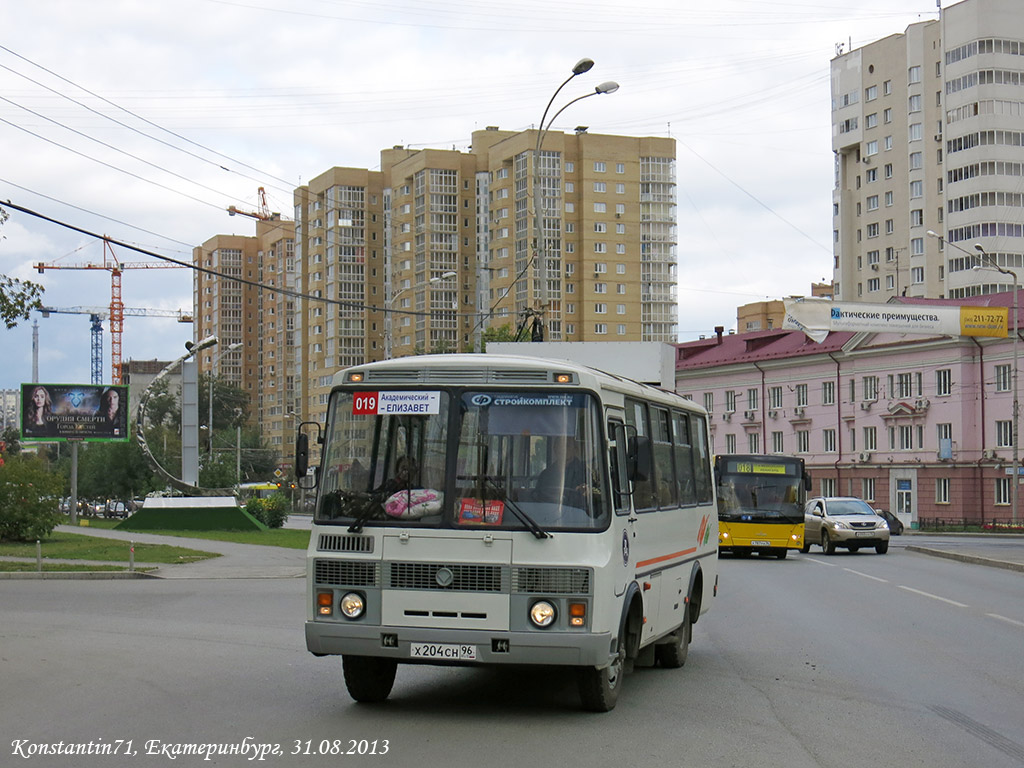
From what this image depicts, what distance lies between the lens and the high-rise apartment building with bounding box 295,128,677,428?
373 feet

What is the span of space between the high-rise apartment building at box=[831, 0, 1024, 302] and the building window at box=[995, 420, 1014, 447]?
23804 mm

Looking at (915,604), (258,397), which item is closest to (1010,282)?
(915,604)

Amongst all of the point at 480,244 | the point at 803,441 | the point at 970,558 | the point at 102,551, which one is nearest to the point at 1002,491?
the point at 803,441

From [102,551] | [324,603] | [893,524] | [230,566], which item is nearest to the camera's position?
[324,603]

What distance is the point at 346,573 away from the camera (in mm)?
9164

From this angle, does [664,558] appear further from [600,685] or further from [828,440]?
[828,440]

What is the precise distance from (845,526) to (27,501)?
73.6ft

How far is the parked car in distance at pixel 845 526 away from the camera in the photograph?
37.8m

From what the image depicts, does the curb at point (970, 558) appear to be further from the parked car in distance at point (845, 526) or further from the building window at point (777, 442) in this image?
the building window at point (777, 442)

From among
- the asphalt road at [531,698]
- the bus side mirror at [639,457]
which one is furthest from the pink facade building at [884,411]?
the bus side mirror at [639,457]

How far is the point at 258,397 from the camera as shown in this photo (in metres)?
166

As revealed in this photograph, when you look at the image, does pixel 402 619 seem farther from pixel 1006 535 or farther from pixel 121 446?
pixel 121 446

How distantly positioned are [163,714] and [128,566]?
1739cm

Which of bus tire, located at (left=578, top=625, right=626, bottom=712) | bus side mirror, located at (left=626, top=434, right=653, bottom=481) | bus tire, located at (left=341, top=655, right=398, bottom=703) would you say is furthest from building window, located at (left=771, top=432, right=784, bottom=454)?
bus tire, located at (left=341, top=655, right=398, bottom=703)
